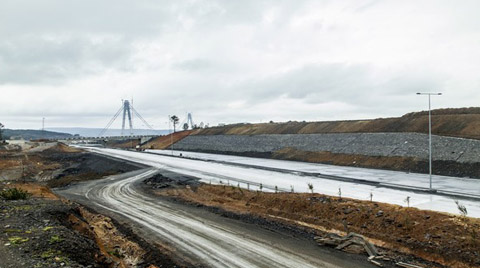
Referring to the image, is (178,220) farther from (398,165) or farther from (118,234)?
(398,165)

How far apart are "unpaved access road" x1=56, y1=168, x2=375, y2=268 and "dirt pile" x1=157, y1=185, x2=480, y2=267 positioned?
251 centimetres

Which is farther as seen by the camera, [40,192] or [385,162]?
[385,162]

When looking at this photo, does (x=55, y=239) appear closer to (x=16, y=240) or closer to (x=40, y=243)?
(x=40, y=243)

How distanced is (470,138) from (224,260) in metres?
50.6

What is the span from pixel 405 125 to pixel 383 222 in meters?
53.5

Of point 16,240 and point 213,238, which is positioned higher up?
point 16,240

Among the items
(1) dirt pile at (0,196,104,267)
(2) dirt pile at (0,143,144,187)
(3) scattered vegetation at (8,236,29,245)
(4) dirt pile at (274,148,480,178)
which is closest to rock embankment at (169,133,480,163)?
(4) dirt pile at (274,148,480,178)

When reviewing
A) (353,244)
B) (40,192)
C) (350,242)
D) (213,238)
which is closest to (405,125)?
(353,244)

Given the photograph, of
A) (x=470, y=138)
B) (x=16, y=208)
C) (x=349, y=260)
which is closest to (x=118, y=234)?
(x=16, y=208)

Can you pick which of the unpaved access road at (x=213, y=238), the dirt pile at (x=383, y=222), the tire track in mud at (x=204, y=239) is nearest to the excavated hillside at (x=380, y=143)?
the dirt pile at (x=383, y=222)

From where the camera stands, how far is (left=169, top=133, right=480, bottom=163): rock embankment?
152 feet

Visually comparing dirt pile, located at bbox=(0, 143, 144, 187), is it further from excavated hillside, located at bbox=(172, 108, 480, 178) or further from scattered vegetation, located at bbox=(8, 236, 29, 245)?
scattered vegetation, located at bbox=(8, 236, 29, 245)

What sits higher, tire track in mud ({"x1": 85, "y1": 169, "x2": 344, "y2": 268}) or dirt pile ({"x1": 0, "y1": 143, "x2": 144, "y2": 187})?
tire track in mud ({"x1": 85, "y1": 169, "x2": 344, "y2": 268})

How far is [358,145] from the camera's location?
61156 mm
